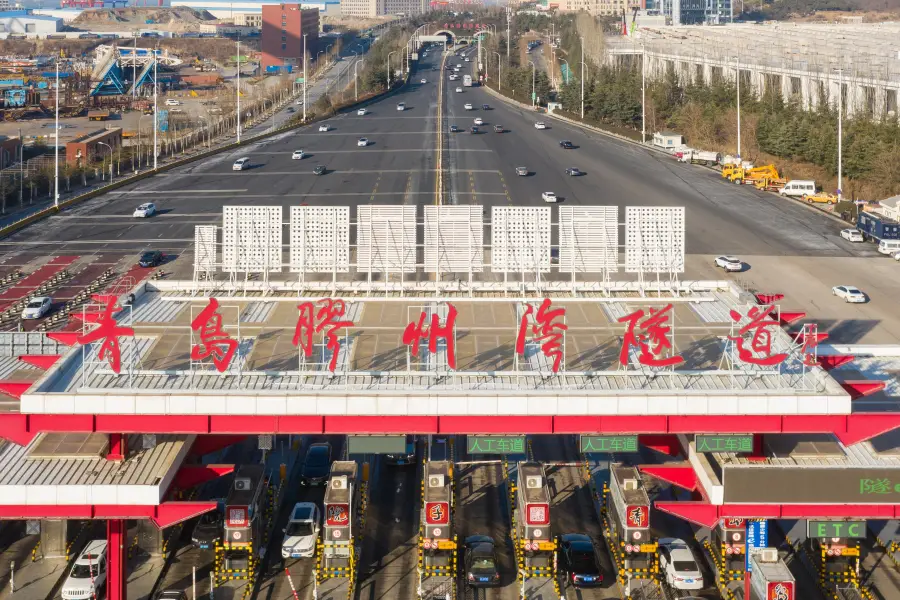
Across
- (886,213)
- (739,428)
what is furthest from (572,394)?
(886,213)

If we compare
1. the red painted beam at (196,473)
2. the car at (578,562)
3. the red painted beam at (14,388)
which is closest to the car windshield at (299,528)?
the red painted beam at (196,473)

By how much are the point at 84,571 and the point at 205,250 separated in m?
17.4

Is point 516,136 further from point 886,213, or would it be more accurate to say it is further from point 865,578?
point 865,578

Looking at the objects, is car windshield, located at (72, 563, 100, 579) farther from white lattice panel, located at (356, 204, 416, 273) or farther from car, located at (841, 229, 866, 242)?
car, located at (841, 229, 866, 242)

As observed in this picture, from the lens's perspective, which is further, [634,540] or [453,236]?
[453,236]

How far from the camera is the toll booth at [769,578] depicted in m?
37.6

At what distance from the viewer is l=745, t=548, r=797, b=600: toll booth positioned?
37625 millimetres

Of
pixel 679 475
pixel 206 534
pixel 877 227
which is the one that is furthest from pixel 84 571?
pixel 877 227

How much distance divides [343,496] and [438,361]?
6.08m

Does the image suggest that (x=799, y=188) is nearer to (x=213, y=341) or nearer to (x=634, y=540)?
(x=634, y=540)

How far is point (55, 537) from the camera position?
43031 millimetres

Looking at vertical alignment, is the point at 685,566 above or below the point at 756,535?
below

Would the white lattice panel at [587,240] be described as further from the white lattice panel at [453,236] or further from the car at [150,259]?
the car at [150,259]

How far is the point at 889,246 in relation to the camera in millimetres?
97688
